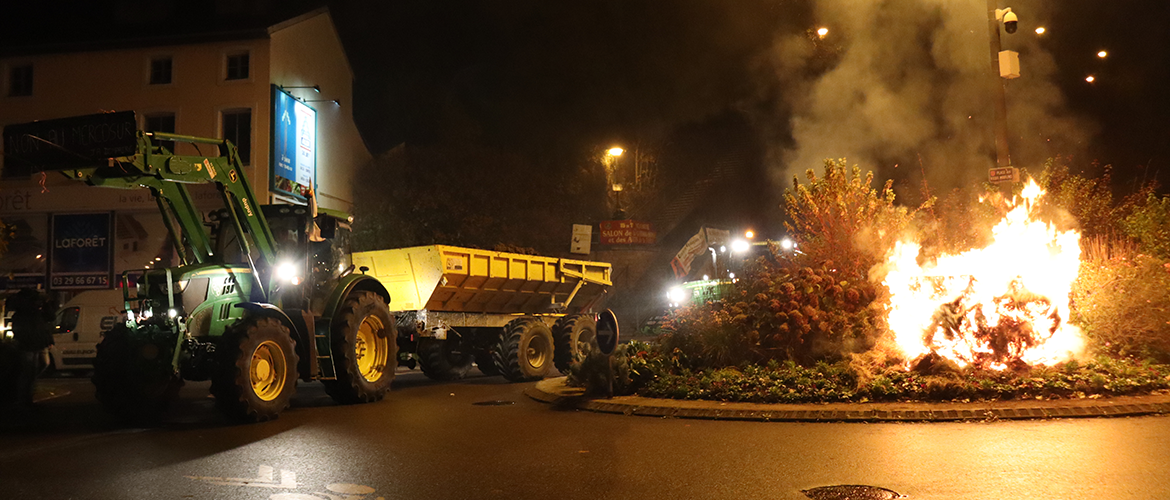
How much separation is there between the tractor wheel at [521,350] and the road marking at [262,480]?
29.4 ft

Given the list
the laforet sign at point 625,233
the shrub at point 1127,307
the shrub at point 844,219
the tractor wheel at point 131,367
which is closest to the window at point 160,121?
the laforet sign at point 625,233

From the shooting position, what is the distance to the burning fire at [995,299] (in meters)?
11.2

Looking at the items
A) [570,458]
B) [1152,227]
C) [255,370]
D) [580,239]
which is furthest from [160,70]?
[1152,227]

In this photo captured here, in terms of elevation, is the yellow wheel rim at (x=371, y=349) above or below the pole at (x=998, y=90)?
below

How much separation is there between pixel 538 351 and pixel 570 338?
72cm

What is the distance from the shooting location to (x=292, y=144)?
1107 inches

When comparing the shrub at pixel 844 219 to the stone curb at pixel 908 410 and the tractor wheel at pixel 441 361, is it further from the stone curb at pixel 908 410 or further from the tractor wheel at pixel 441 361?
the tractor wheel at pixel 441 361

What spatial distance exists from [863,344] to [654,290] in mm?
27510

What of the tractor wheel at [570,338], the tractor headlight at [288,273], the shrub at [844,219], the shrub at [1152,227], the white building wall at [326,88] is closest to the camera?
the tractor headlight at [288,273]

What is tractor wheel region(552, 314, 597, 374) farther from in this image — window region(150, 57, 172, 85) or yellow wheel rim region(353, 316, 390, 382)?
window region(150, 57, 172, 85)

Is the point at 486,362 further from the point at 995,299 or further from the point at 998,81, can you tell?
the point at 998,81

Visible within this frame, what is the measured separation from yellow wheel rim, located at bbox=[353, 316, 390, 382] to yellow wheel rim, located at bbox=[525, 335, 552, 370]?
165 inches

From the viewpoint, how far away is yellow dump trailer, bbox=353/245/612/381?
1484cm

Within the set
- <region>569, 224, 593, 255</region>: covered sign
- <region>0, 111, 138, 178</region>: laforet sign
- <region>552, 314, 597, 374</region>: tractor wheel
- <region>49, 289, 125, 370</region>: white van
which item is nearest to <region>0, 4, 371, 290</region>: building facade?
<region>49, 289, 125, 370</region>: white van
